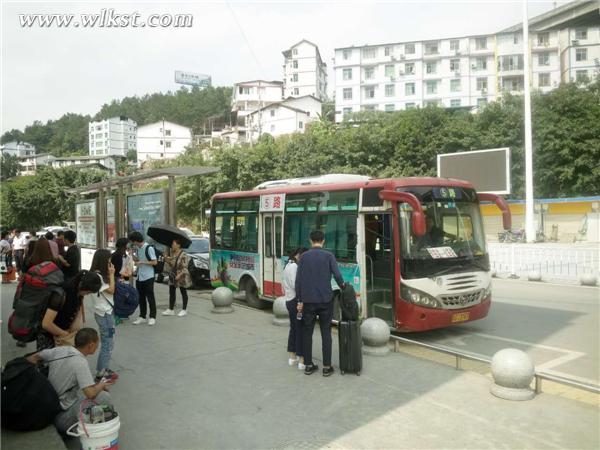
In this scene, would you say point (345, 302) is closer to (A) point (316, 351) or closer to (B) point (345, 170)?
(A) point (316, 351)

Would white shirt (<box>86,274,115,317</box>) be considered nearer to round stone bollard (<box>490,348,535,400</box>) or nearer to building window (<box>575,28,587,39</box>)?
round stone bollard (<box>490,348,535,400</box>)

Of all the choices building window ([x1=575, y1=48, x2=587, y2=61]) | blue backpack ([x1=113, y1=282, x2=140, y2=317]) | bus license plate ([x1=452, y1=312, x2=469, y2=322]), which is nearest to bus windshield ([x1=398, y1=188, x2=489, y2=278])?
A: bus license plate ([x1=452, y1=312, x2=469, y2=322])

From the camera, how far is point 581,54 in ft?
199

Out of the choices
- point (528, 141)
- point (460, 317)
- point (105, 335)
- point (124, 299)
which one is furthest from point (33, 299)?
point (528, 141)

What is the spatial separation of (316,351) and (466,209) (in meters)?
3.47

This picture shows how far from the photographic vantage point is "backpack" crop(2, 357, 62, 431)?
13.8 ft

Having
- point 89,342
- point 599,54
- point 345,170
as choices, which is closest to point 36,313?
point 89,342

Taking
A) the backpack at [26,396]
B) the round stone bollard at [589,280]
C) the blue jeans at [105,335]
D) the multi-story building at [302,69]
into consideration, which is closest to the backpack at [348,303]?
the blue jeans at [105,335]

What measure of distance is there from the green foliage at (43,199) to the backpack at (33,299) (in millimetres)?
49576

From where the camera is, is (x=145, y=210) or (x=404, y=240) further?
(x=145, y=210)

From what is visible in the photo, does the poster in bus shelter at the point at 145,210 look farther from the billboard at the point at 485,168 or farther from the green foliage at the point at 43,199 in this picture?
the green foliage at the point at 43,199

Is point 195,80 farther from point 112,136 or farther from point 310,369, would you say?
point 112,136

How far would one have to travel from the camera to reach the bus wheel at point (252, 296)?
37.4 feet

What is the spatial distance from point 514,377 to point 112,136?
107440mm
